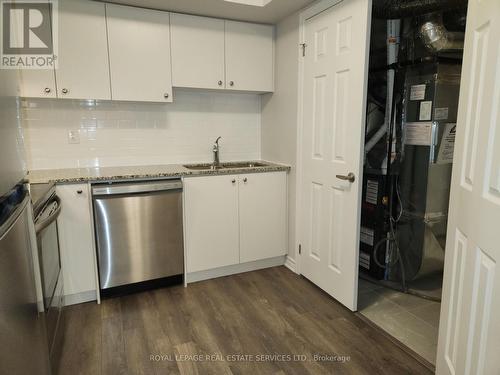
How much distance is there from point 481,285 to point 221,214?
1.88 meters

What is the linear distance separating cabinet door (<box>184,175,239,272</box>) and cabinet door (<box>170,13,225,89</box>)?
2.77 ft

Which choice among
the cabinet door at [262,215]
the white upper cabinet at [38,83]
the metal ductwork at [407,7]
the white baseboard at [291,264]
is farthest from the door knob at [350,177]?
the white upper cabinet at [38,83]

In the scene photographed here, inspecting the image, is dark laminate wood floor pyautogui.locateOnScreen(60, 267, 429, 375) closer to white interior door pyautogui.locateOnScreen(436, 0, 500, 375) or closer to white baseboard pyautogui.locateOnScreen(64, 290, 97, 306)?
white baseboard pyautogui.locateOnScreen(64, 290, 97, 306)

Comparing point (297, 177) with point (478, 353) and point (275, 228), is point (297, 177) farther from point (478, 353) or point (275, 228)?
point (478, 353)

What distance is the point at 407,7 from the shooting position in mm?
2211

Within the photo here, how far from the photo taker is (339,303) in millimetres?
2336

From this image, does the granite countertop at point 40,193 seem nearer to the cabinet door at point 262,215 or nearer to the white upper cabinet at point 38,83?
the white upper cabinet at point 38,83

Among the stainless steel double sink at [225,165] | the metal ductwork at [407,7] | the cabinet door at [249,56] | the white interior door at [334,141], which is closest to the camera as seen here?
the white interior door at [334,141]

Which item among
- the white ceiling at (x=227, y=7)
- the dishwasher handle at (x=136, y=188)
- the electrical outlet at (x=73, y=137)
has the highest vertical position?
the white ceiling at (x=227, y=7)

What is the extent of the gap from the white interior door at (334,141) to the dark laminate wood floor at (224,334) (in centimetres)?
28

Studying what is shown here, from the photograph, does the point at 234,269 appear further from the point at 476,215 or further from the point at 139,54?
the point at 476,215

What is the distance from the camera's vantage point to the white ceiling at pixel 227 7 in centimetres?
239

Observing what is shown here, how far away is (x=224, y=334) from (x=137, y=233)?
0.95 metres

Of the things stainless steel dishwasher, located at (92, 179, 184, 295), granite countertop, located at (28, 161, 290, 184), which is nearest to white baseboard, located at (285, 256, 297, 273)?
granite countertop, located at (28, 161, 290, 184)
